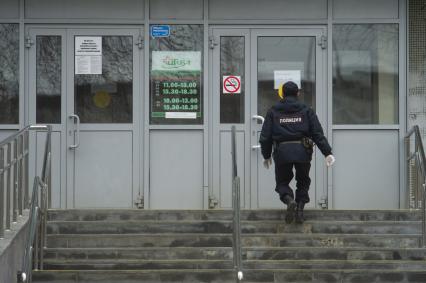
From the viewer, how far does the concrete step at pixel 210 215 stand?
331 inches

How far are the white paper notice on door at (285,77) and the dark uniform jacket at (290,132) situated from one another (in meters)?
1.19

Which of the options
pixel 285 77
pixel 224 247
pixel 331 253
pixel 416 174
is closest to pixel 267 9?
pixel 285 77

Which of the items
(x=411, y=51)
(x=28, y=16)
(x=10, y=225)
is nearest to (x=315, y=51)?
(x=411, y=51)

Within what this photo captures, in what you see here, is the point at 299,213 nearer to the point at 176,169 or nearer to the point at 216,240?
the point at 216,240

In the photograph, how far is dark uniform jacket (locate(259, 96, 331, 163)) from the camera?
7977mm

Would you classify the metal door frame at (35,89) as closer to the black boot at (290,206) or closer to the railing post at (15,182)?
the railing post at (15,182)

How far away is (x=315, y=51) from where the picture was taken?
938cm

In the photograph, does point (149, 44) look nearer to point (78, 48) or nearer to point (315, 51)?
point (78, 48)

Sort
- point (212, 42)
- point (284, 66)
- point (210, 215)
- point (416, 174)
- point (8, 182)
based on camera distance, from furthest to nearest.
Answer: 1. point (284, 66)
2. point (212, 42)
3. point (416, 174)
4. point (210, 215)
5. point (8, 182)

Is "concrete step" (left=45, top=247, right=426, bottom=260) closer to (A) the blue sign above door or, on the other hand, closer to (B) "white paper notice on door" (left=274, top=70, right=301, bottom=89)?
(B) "white paper notice on door" (left=274, top=70, right=301, bottom=89)

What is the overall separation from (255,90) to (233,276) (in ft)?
8.94

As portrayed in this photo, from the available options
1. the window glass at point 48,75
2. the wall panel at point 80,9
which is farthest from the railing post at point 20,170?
the wall panel at point 80,9

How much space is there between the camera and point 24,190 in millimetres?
8258

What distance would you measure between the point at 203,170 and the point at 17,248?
2.56 metres
